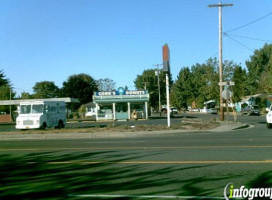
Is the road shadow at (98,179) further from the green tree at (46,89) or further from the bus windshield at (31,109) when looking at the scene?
the green tree at (46,89)

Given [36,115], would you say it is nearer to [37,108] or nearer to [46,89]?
[37,108]

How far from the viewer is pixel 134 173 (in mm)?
8570

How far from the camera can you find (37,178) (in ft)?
Answer: 27.1

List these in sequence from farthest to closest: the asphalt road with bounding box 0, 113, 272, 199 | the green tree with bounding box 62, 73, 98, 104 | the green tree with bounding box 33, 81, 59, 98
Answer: the green tree with bounding box 33, 81, 59, 98
the green tree with bounding box 62, 73, 98, 104
the asphalt road with bounding box 0, 113, 272, 199

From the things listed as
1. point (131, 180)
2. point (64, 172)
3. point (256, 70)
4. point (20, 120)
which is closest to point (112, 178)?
point (131, 180)

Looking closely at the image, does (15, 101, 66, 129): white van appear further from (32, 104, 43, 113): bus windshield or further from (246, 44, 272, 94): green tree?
(246, 44, 272, 94): green tree

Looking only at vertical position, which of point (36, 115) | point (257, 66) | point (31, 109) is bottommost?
point (36, 115)

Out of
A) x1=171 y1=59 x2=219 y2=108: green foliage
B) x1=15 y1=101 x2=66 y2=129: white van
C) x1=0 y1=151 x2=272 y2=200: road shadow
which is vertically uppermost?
x1=171 y1=59 x2=219 y2=108: green foliage

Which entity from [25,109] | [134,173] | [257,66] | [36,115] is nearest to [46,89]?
[257,66]

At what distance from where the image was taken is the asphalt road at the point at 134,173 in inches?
267

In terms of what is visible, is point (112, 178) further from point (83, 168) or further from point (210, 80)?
point (210, 80)

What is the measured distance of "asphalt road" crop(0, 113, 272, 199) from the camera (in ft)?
22.3

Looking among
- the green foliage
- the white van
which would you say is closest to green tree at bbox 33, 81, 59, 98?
the green foliage

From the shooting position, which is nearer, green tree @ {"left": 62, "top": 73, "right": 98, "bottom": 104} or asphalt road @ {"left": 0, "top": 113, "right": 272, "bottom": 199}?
asphalt road @ {"left": 0, "top": 113, "right": 272, "bottom": 199}
